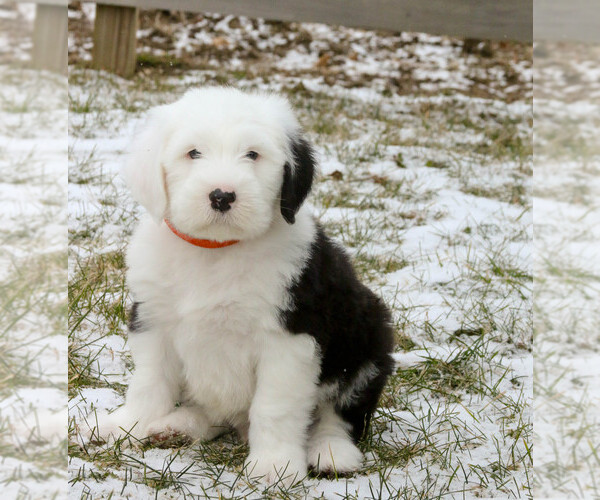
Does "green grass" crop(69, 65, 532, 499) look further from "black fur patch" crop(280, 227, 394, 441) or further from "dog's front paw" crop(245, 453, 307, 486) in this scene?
"black fur patch" crop(280, 227, 394, 441)

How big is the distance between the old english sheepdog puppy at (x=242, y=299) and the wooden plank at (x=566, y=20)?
1.07m

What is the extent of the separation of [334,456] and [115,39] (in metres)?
6.44

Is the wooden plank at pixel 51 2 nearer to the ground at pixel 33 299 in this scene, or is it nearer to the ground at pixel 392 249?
the ground at pixel 33 299

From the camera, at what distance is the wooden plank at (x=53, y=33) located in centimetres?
177

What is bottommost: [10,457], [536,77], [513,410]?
[513,410]

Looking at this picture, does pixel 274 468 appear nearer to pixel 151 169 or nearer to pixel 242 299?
pixel 242 299

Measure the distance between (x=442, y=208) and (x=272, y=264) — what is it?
124 inches

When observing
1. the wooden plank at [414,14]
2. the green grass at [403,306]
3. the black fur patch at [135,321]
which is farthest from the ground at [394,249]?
the wooden plank at [414,14]

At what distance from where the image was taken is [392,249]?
4.88m

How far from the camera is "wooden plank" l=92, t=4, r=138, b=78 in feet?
25.6

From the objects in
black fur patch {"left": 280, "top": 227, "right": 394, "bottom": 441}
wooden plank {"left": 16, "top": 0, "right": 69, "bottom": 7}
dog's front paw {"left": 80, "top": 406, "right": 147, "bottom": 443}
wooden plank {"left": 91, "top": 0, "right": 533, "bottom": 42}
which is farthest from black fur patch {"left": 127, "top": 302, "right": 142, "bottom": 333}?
wooden plank {"left": 91, "top": 0, "right": 533, "bottom": 42}

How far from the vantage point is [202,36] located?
11.0m

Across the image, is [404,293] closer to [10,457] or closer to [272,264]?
[272,264]

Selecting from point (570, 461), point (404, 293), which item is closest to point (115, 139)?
point (404, 293)
